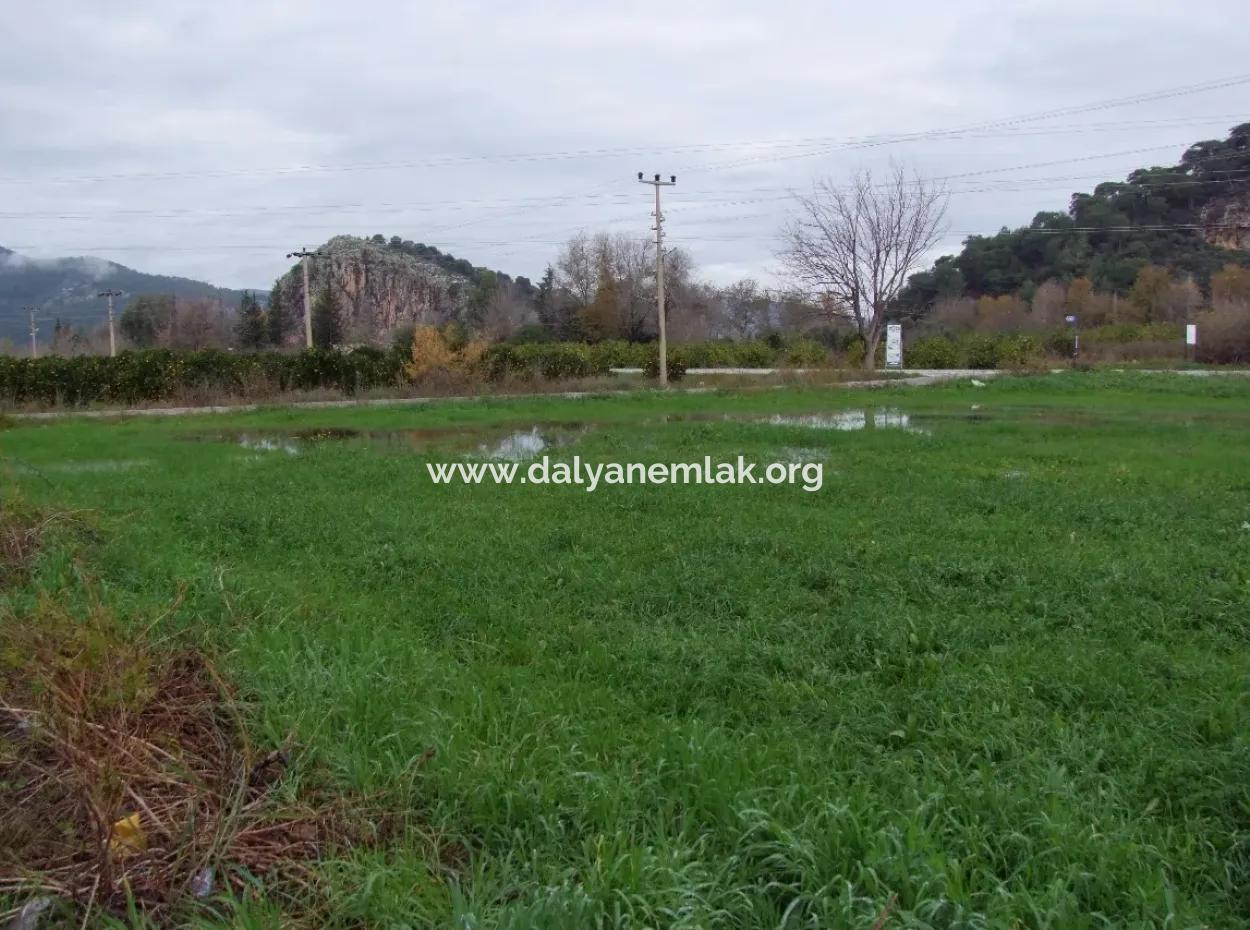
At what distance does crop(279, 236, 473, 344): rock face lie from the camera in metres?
59.2

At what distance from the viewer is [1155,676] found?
12.6 ft

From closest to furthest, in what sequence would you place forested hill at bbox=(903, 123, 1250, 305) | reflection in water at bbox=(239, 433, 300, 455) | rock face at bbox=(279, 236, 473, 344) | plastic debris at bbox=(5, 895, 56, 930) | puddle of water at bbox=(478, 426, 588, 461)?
1. plastic debris at bbox=(5, 895, 56, 930)
2. puddle of water at bbox=(478, 426, 588, 461)
3. reflection in water at bbox=(239, 433, 300, 455)
4. forested hill at bbox=(903, 123, 1250, 305)
5. rock face at bbox=(279, 236, 473, 344)

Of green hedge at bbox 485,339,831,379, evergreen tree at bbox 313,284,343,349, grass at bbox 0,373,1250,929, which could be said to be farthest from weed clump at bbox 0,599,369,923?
evergreen tree at bbox 313,284,343,349

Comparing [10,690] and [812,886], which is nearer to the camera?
[812,886]

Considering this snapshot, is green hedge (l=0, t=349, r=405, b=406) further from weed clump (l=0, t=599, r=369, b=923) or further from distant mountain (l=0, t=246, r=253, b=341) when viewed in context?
distant mountain (l=0, t=246, r=253, b=341)

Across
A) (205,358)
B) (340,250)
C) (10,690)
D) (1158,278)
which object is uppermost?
(340,250)

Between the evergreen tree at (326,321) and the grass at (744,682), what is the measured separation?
35.4 metres

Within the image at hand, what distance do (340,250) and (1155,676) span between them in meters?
68.9

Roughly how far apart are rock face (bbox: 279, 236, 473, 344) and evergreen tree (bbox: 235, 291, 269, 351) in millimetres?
11147

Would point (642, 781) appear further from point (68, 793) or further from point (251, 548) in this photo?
point (251, 548)

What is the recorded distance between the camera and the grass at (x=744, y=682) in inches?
93.6

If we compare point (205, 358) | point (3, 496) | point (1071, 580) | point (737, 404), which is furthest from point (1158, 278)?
point (3, 496)

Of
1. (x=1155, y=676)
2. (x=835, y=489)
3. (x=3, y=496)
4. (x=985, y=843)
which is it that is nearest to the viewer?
(x=985, y=843)

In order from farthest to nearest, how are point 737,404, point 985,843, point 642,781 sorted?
1. point 737,404
2. point 642,781
3. point 985,843
